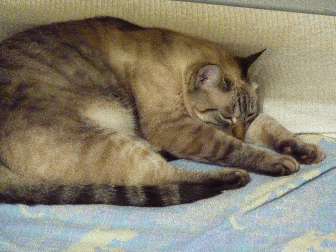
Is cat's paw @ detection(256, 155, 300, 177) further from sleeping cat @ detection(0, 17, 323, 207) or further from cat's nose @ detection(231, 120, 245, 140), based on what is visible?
cat's nose @ detection(231, 120, 245, 140)

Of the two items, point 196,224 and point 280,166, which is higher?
point 280,166

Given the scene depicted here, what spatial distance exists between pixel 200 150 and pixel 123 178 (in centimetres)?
38

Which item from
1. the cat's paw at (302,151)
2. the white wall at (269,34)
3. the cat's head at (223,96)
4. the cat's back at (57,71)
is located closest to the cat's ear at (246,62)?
the cat's head at (223,96)

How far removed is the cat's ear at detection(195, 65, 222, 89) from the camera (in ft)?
5.06

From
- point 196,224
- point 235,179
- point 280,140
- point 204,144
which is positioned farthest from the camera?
point 280,140

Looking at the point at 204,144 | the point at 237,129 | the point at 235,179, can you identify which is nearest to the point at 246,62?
the point at 237,129

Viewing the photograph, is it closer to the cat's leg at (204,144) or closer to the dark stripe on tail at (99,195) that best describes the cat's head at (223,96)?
the cat's leg at (204,144)

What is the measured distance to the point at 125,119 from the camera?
155 centimetres

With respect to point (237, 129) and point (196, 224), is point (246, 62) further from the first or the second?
point (196, 224)

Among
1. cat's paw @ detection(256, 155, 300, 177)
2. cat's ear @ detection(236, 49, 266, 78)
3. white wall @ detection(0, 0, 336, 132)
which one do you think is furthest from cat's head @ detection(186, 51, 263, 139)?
cat's paw @ detection(256, 155, 300, 177)

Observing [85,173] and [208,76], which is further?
[208,76]

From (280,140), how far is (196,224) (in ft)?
2.13

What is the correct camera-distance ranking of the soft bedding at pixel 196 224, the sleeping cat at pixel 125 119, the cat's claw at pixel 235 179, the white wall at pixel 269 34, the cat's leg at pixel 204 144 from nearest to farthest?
the soft bedding at pixel 196 224
the sleeping cat at pixel 125 119
the cat's claw at pixel 235 179
the cat's leg at pixel 204 144
the white wall at pixel 269 34

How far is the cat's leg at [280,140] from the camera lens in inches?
61.7
